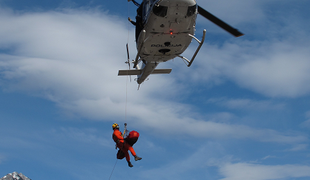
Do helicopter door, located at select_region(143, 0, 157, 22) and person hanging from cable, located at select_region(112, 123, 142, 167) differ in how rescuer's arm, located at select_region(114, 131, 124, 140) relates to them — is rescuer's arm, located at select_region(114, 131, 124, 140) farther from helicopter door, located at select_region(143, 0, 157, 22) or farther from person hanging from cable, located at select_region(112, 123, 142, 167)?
helicopter door, located at select_region(143, 0, 157, 22)

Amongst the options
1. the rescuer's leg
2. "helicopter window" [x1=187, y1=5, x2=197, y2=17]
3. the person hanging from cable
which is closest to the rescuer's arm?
the person hanging from cable

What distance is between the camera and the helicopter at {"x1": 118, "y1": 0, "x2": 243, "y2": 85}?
1673cm

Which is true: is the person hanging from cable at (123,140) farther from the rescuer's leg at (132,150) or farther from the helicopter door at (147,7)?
the helicopter door at (147,7)

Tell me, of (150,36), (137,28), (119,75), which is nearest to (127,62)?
(119,75)

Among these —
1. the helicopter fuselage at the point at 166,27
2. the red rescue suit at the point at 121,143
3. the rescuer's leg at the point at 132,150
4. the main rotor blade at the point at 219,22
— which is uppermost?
the main rotor blade at the point at 219,22

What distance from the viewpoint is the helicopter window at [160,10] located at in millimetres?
16597

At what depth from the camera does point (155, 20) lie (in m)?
17.3

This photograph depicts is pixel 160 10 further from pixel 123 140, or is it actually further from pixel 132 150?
pixel 132 150

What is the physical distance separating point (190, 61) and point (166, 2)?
5.00 metres

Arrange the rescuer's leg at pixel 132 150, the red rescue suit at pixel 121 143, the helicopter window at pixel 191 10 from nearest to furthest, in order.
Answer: the rescuer's leg at pixel 132 150 < the red rescue suit at pixel 121 143 < the helicopter window at pixel 191 10

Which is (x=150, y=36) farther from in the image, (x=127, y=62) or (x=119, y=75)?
(x=119, y=75)

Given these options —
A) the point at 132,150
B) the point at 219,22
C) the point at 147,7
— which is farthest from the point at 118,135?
the point at 219,22

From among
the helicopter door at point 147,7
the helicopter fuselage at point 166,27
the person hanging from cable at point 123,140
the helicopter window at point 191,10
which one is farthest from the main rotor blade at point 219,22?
the person hanging from cable at point 123,140

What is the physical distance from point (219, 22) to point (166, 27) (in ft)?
12.2
